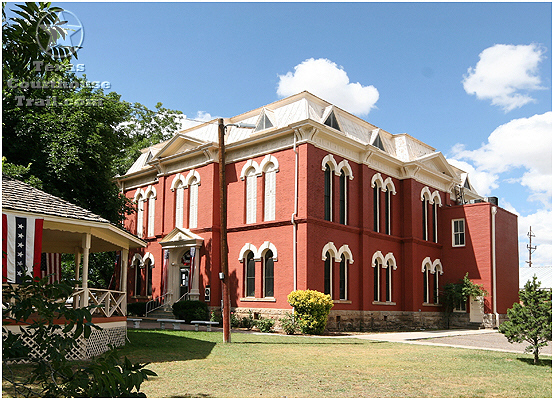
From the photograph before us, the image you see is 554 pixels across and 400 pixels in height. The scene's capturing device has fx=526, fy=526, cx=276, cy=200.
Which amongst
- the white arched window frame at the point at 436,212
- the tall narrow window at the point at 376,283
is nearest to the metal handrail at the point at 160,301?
the tall narrow window at the point at 376,283

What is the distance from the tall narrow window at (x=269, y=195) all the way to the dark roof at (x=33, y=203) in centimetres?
1266

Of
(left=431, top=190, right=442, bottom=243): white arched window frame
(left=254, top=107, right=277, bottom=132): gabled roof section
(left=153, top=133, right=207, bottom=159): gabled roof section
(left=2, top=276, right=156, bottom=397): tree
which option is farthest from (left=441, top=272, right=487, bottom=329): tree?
(left=2, top=276, right=156, bottom=397): tree

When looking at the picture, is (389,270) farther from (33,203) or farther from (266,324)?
(33,203)

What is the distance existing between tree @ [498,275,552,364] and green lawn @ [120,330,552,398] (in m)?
0.68

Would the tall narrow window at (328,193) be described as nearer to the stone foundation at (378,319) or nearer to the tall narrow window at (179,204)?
the stone foundation at (378,319)

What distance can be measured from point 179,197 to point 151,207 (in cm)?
357

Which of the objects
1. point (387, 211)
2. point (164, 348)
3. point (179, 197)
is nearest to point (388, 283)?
point (387, 211)

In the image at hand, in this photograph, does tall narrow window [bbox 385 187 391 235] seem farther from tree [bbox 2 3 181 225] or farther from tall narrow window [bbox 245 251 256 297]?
tree [bbox 2 3 181 225]

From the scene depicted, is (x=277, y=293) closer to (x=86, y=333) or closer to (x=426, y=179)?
(x=426, y=179)

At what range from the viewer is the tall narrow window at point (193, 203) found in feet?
97.4

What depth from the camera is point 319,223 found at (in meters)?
25.0

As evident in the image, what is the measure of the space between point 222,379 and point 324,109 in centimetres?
1916

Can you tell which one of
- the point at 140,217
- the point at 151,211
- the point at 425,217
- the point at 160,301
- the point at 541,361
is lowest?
the point at 541,361

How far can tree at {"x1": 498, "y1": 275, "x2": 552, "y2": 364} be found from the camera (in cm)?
1384
